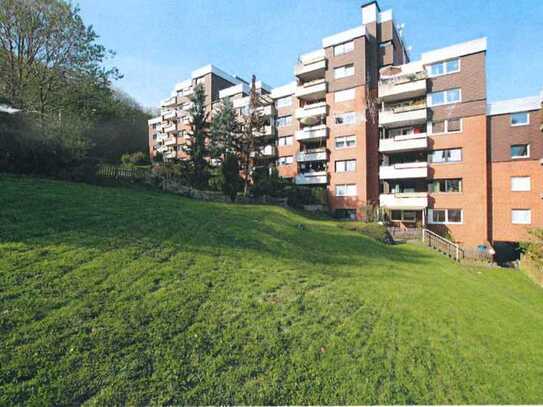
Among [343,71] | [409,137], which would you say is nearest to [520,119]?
[409,137]

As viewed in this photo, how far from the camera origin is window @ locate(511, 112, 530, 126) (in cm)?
2320

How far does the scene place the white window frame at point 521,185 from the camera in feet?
75.5

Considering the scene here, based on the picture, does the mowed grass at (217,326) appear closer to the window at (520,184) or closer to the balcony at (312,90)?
the window at (520,184)

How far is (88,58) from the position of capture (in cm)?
2422

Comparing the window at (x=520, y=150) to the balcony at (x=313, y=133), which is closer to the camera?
the window at (x=520, y=150)

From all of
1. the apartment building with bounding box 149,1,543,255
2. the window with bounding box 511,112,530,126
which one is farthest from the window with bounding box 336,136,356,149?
the window with bounding box 511,112,530,126

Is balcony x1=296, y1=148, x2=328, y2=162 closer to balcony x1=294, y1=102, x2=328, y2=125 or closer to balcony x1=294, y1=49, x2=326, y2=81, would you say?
balcony x1=294, y1=102, x2=328, y2=125

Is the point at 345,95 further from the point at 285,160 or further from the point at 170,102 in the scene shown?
the point at 170,102

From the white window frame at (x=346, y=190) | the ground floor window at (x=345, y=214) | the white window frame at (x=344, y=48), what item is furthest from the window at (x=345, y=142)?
the white window frame at (x=344, y=48)

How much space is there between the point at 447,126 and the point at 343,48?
14618mm

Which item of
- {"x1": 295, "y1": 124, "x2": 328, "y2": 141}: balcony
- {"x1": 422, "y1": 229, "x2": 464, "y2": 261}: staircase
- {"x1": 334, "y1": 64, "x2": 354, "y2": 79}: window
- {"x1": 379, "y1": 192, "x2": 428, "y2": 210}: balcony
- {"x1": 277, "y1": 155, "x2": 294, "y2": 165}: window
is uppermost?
{"x1": 334, "y1": 64, "x2": 354, "y2": 79}: window

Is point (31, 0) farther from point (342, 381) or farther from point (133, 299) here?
point (342, 381)

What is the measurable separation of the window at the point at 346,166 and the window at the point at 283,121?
385 inches

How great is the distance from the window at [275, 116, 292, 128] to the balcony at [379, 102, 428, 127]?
484 inches
